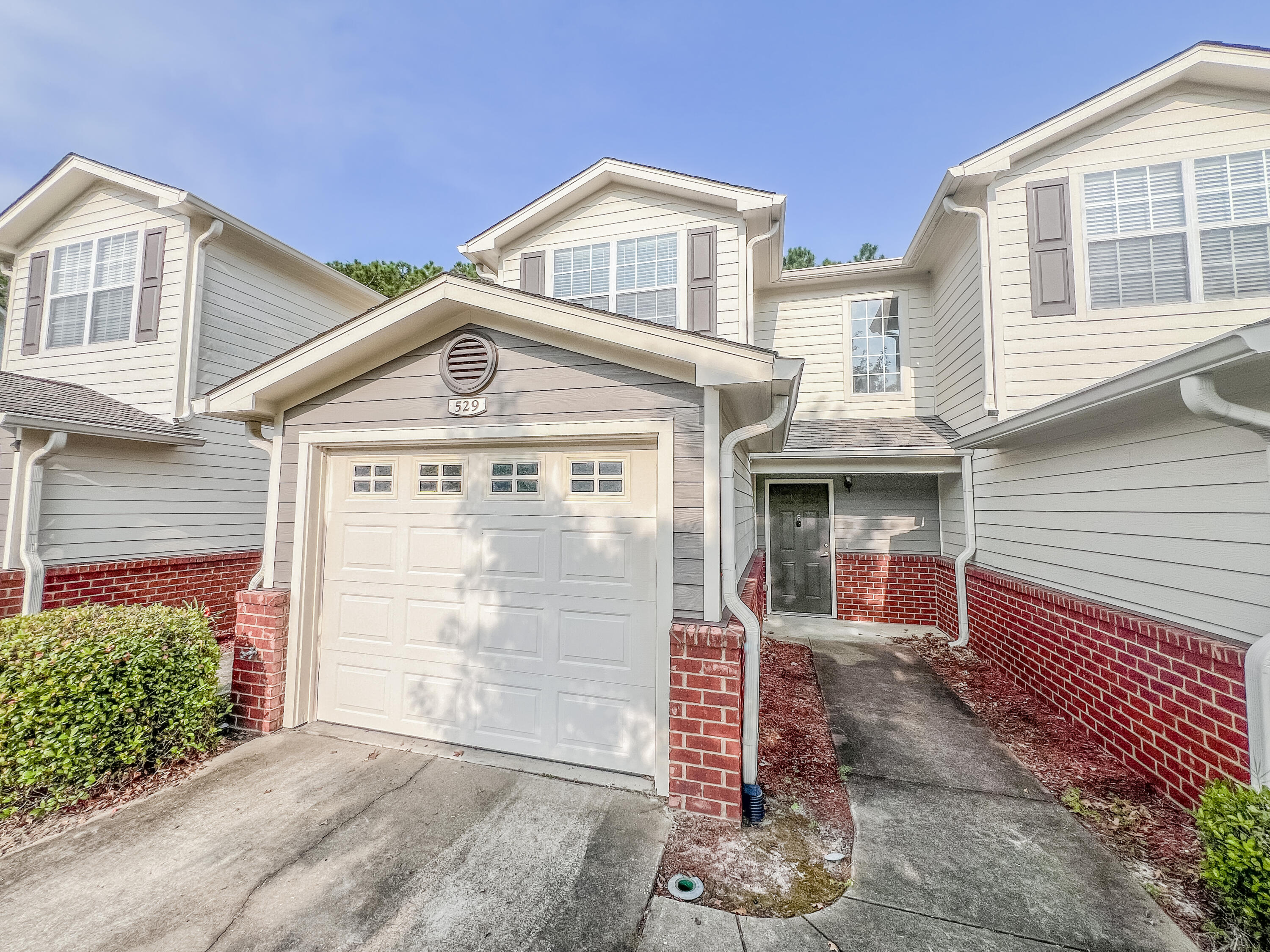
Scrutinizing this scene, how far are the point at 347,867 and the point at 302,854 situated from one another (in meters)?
0.31

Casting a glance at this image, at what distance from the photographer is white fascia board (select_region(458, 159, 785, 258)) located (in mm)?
6508

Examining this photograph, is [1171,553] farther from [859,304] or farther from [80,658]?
[80,658]

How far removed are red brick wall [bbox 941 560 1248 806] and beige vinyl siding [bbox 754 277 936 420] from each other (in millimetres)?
3797

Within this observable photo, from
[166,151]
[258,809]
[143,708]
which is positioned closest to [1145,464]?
[258,809]

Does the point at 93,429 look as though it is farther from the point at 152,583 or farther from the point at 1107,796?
the point at 1107,796

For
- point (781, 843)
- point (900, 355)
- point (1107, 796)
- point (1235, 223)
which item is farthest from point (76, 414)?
point (1235, 223)

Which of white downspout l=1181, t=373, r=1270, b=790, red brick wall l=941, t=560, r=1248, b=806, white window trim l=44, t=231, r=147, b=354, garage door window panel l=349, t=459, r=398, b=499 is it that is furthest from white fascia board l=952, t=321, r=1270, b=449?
white window trim l=44, t=231, r=147, b=354

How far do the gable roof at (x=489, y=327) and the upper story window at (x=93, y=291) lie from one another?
5.36 metres

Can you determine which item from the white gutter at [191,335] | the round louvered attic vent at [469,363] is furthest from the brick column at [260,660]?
the white gutter at [191,335]

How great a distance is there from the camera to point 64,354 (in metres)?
7.38

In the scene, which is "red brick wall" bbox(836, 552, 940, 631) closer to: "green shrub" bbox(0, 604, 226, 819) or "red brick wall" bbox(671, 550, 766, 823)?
"red brick wall" bbox(671, 550, 766, 823)

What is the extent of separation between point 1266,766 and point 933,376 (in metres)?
6.58

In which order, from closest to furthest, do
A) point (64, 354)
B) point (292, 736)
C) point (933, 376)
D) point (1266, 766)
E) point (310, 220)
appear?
point (1266, 766) < point (292, 736) < point (64, 354) < point (933, 376) < point (310, 220)

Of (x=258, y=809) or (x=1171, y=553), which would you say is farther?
(x=1171, y=553)
